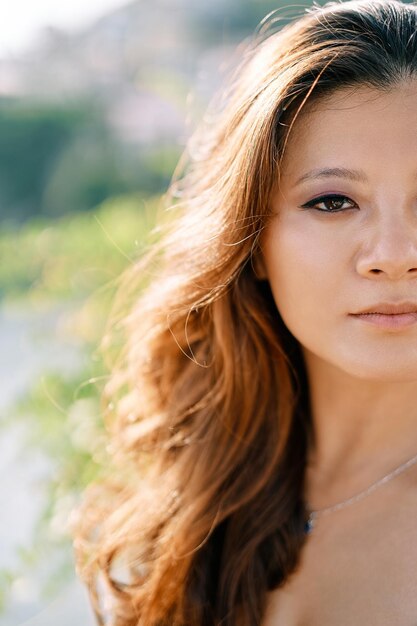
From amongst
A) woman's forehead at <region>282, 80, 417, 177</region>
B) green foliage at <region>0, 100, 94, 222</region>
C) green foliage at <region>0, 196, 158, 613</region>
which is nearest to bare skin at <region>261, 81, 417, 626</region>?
woman's forehead at <region>282, 80, 417, 177</region>

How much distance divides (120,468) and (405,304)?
123 cm

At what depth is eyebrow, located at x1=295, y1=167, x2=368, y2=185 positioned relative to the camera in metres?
2.04

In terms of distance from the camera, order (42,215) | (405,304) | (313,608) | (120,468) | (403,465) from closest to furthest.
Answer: (405,304)
(313,608)
(403,465)
(120,468)
(42,215)

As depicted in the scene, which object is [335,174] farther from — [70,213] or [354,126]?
[70,213]

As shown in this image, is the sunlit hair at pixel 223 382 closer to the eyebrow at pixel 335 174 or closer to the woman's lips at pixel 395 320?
the eyebrow at pixel 335 174

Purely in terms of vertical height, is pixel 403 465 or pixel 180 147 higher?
pixel 180 147

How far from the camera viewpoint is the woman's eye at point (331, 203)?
82.4 inches

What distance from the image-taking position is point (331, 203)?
2.11 metres

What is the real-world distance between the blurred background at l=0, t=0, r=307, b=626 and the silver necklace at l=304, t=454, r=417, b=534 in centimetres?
86

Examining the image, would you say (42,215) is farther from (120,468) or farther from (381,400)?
(381,400)

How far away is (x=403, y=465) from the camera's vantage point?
2.34 meters

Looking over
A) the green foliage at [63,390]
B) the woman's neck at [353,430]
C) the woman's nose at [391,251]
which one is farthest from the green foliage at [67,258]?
the woman's nose at [391,251]

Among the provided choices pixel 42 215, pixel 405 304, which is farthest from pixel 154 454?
pixel 42 215

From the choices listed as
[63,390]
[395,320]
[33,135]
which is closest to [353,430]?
[395,320]
